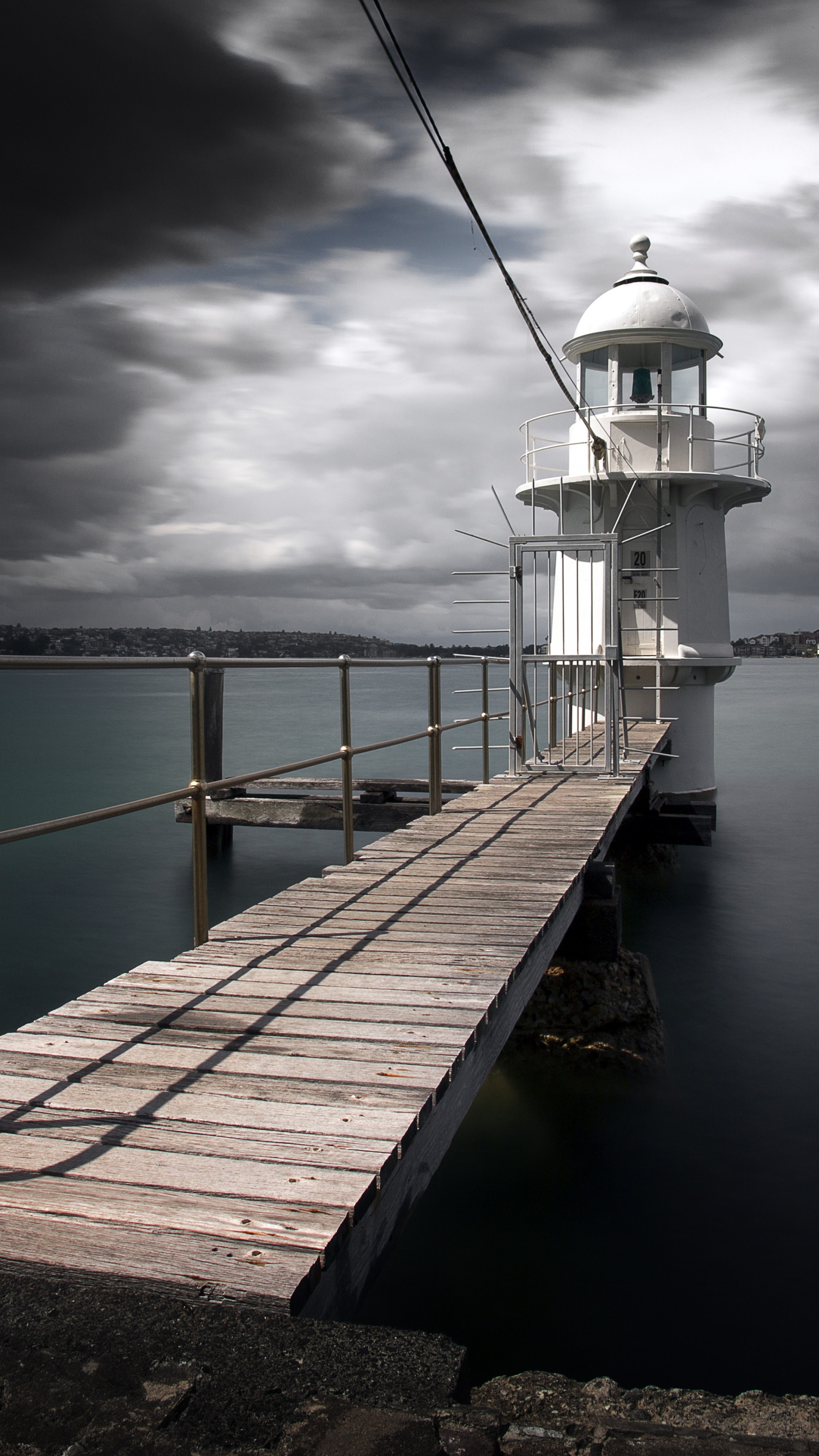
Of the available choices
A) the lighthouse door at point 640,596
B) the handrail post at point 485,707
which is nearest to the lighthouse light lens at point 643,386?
the lighthouse door at point 640,596

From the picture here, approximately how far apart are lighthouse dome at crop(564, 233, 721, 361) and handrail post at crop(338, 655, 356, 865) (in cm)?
1059

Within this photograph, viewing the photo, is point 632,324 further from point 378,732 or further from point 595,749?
point 378,732

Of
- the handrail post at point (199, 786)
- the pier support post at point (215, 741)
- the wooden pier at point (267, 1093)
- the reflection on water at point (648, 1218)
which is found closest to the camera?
the wooden pier at point (267, 1093)

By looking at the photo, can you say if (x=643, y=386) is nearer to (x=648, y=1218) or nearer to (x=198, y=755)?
(x=648, y=1218)

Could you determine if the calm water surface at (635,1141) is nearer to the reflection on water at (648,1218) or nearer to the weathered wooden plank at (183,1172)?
the reflection on water at (648,1218)

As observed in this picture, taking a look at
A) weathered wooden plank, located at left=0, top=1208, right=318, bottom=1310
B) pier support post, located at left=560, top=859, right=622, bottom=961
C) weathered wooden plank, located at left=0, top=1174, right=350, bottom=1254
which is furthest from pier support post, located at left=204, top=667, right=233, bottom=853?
weathered wooden plank, located at left=0, top=1208, right=318, bottom=1310

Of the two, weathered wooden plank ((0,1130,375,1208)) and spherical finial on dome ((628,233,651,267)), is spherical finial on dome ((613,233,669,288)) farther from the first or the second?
weathered wooden plank ((0,1130,375,1208))

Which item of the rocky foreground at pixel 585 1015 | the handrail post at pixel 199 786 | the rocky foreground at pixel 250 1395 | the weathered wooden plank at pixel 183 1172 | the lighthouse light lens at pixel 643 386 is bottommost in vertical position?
the rocky foreground at pixel 585 1015

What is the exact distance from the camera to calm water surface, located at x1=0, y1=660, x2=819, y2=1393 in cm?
471

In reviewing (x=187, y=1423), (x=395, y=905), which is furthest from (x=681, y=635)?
(x=187, y=1423)

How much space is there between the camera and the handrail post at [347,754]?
17.8ft

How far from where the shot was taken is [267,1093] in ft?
8.66

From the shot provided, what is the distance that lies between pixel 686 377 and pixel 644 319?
1.12 metres

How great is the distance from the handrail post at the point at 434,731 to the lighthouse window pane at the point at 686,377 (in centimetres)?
885
